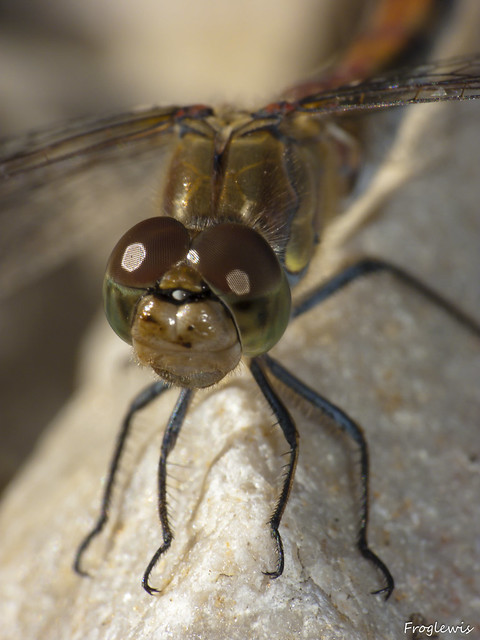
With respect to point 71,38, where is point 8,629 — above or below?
below

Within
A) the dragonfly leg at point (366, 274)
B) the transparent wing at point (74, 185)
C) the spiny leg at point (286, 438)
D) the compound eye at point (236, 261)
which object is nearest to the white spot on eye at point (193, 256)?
the compound eye at point (236, 261)

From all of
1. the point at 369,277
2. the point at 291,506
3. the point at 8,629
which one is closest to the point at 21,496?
the point at 8,629

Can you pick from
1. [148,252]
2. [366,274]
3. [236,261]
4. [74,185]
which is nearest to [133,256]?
[148,252]

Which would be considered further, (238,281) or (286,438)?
(286,438)

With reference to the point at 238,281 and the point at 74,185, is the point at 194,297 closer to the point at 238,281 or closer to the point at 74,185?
the point at 238,281

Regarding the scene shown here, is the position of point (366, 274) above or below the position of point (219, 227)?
below

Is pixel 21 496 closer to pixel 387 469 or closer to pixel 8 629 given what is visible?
pixel 8 629

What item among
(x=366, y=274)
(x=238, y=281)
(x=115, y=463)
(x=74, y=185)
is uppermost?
(x=238, y=281)
